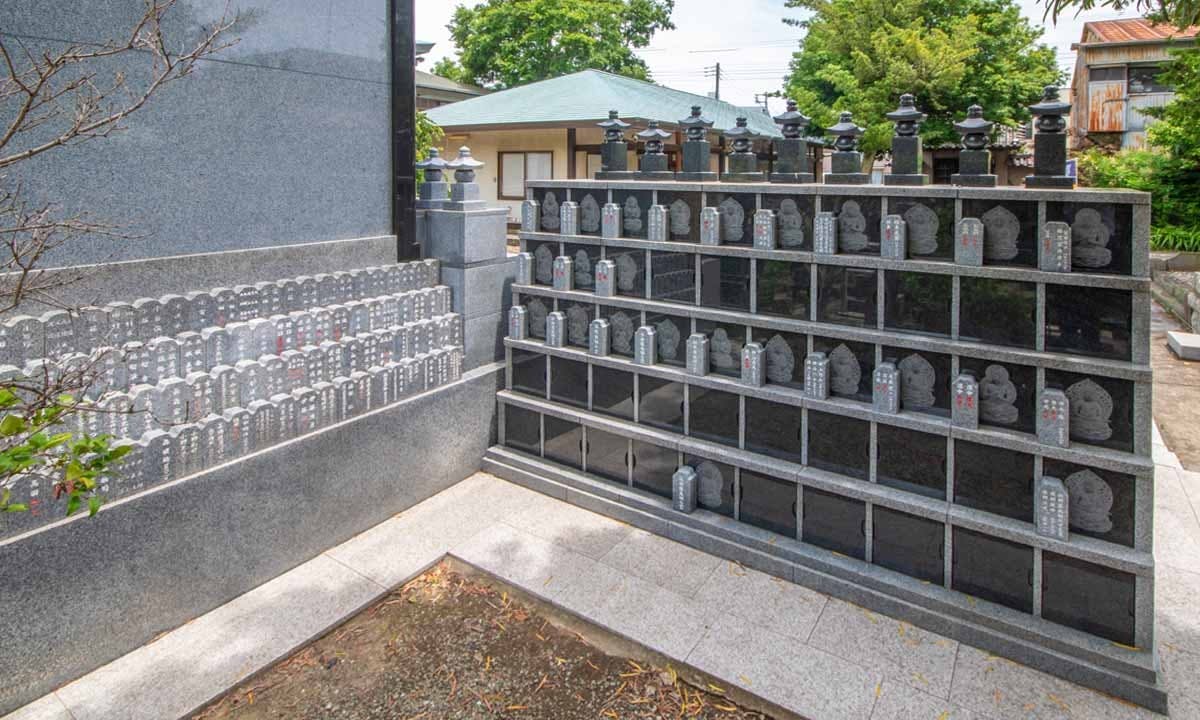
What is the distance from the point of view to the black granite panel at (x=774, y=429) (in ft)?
17.2

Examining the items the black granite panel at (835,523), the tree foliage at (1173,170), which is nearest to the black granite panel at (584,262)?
the black granite panel at (835,523)

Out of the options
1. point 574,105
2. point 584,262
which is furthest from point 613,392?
point 574,105

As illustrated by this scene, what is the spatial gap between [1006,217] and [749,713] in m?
3.23

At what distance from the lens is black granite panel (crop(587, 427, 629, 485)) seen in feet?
20.0

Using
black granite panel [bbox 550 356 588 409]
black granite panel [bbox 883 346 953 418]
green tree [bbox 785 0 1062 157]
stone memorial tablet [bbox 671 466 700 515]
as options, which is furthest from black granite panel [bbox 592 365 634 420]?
green tree [bbox 785 0 1062 157]

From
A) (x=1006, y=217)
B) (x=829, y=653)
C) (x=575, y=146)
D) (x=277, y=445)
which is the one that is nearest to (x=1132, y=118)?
(x=575, y=146)

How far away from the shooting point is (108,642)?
4.13 meters

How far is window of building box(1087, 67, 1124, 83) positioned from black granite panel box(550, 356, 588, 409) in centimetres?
2511

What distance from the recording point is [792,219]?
5164 mm

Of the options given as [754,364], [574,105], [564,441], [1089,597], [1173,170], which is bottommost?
[1089,597]

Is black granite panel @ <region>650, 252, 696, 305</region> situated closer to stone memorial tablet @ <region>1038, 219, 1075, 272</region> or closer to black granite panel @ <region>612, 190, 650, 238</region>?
black granite panel @ <region>612, 190, 650, 238</region>

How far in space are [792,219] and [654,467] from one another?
2224mm

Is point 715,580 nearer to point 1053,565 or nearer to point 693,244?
point 1053,565

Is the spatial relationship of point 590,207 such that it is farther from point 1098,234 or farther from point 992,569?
point 992,569
